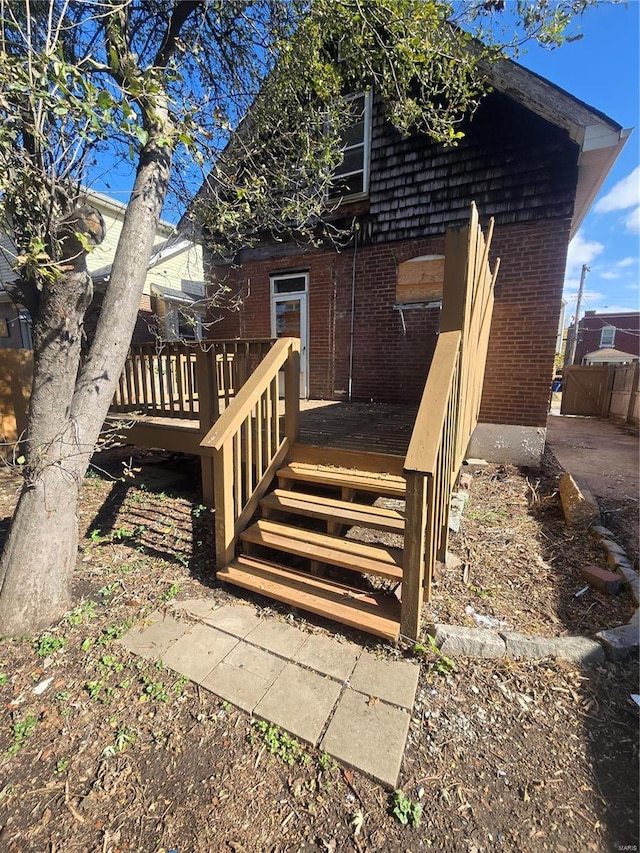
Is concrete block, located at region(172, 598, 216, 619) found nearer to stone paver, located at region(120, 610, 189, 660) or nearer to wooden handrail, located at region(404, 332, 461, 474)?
stone paver, located at region(120, 610, 189, 660)

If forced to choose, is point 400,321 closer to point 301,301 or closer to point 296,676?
point 301,301

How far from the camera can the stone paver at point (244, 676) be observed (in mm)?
1961

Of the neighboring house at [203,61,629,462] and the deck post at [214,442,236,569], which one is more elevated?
the neighboring house at [203,61,629,462]

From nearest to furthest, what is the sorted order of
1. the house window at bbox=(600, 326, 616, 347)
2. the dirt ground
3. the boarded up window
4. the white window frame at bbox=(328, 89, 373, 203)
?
the dirt ground → the boarded up window → the white window frame at bbox=(328, 89, 373, 203) → the house window at bbox=(600, 326, 616, 347)

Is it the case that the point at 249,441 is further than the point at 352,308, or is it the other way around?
the point at 352,308

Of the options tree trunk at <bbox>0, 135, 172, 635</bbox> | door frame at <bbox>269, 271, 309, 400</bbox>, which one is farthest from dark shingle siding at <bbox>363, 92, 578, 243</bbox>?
tree trunk at <bbox>0, 135, 172, 635</bbox>

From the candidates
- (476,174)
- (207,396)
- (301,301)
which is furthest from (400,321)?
(207,396)

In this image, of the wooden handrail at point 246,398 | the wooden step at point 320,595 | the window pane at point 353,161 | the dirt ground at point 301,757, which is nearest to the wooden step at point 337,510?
the wooden step at point 320,595

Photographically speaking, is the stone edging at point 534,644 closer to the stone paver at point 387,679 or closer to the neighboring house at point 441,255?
the stone paver at point 387,679

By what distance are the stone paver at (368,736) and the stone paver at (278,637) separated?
17.8 inches

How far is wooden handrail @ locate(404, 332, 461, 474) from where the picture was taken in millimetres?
2096

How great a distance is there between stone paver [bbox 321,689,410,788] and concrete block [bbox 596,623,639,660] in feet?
4.44

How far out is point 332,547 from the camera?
8.97ft

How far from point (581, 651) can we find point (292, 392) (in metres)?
2.79
